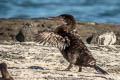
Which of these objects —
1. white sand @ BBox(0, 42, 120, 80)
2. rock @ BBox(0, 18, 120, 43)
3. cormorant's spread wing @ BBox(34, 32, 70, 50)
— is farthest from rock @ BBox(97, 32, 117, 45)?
cormorant's spread wing @ BBox(34, 32, 70, 50)

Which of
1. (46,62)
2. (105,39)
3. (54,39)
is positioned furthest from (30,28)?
(54,39)

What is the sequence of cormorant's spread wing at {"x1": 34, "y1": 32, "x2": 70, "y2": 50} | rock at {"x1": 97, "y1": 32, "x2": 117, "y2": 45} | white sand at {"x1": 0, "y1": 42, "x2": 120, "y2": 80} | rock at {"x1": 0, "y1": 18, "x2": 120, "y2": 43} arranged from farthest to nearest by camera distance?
rock at {"x1": 0, "y1": 18, "x2": 120, "y2": 43} → rock at {"x1": 97, "y1": 32, "x2": 117, "y2": 45} → cormorant's spread wing at {"x1": 34, "y1": 32, "x2": 70, "y2": 50} → white sand at {"x1": 0, "y1": 42, "x2": 120, "y2": 80}

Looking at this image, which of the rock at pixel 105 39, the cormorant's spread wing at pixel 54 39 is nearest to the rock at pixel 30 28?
the rock at pixel 105 39

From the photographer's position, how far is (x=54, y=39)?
8.62 m

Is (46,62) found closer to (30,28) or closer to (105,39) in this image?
(105,39)

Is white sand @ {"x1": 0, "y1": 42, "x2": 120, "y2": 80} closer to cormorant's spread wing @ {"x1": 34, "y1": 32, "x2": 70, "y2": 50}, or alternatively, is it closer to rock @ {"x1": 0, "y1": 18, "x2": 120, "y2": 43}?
cormorant's spread wing @ {"x1": 34, "y1": 32, "x2": 70, "y2": 50}

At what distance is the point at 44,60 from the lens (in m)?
10.1

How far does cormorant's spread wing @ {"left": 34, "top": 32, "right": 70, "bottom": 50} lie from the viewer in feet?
28.0

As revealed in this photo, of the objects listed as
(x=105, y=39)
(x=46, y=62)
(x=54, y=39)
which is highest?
(x=54, y=39)

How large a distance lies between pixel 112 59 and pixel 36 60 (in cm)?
171

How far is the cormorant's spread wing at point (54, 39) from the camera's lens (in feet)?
28.0

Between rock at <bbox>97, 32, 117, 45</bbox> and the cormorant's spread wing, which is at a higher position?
the cormorant's spread wing

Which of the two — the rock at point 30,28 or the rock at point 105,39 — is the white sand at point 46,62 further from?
the rock at point 30,28

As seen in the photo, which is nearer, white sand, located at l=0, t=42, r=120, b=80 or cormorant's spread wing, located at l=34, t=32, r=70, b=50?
white sand, located at l=0, t=42, r=120, b=80
